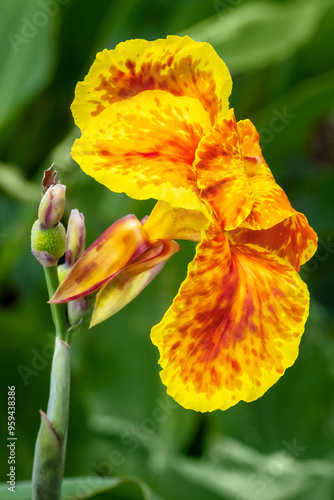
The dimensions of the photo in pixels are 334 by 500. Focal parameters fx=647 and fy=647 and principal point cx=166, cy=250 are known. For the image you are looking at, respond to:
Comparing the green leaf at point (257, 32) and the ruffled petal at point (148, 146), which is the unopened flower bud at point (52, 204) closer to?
the ruffled petal at point (148, 146)

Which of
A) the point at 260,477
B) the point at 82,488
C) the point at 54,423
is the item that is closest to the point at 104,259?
the point at 54,423

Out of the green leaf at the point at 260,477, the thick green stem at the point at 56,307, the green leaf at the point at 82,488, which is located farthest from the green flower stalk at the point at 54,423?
the green leaf at the point at 260,477

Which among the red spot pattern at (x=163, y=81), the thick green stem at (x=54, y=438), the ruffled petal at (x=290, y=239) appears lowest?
the thick green stem at (x=54, y=438)

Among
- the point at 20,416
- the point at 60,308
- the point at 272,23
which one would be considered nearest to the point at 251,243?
the point at 60,308

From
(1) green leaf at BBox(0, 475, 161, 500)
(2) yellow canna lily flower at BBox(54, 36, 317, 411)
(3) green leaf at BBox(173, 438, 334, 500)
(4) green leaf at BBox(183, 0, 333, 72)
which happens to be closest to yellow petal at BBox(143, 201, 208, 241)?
(2) yellow canna lily flower at BBox(54, 36, 317, 411)

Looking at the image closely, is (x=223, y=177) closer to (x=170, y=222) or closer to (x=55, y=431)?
(x=170, y=222)

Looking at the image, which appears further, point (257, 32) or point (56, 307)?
point (257, 32)
